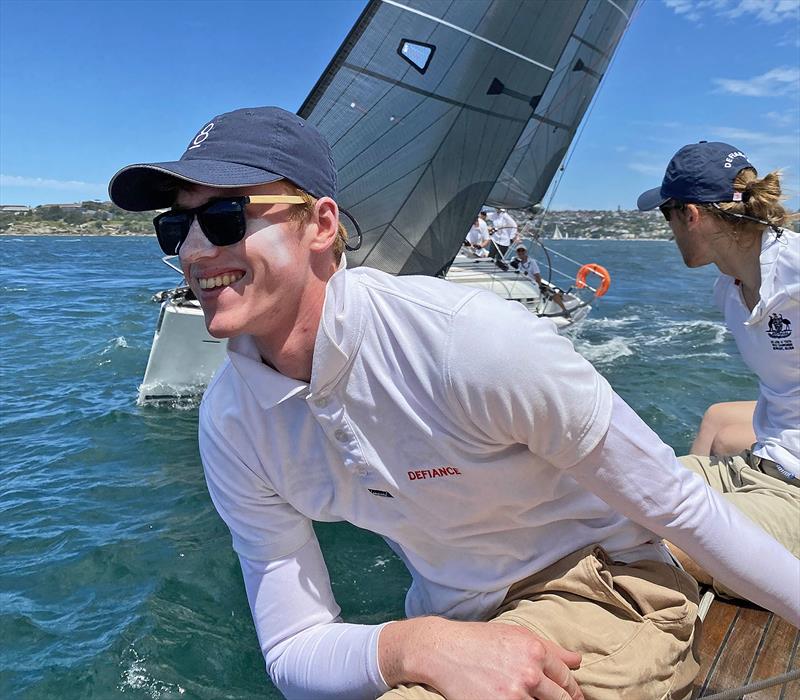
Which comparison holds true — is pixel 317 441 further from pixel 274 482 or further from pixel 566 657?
pixel 566 657

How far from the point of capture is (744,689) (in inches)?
59.8

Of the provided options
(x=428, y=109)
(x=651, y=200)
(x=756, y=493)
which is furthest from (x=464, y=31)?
(x=756, y=493)

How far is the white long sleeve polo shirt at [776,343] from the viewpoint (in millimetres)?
2322

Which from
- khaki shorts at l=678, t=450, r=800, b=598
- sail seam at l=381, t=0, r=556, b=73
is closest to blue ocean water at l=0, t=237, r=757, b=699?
khaki shorts at l=678, t=450, r=800, b=598

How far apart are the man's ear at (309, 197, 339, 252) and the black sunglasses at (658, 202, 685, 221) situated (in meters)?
1.71

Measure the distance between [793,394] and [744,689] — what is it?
133cm

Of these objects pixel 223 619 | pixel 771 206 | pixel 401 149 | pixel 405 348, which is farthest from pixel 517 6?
pixel 405 348

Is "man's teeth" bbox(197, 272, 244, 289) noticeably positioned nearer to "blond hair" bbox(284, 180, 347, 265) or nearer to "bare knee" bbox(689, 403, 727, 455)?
"blond hair" bbox(284, 180, 347, 265)

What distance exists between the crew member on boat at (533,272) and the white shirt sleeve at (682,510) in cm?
998

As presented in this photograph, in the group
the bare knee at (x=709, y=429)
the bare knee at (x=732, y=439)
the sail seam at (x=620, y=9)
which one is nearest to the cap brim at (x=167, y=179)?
the bare knee at (x=732, y=439)

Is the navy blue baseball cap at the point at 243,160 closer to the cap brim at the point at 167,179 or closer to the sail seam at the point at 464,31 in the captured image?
the cap brim at the point at 167,179

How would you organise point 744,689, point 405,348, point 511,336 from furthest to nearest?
point 744,689 → point 405,348 → point 511,336

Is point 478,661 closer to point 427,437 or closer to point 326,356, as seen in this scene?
point 427,437

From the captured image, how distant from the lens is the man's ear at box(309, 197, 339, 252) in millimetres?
1337
